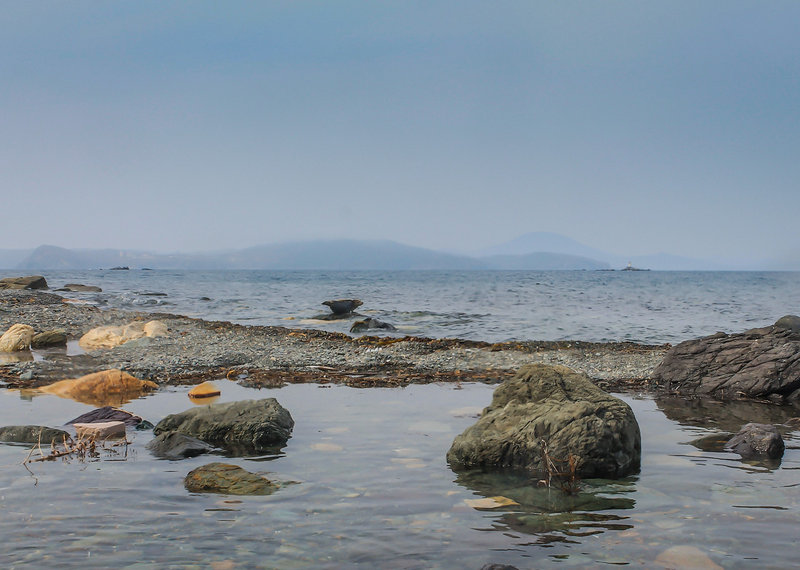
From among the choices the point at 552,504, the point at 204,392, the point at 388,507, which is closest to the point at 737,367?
the point at 552,504

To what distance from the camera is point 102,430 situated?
9.42 meters

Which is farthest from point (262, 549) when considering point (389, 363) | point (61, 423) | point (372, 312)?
point (372, 312)

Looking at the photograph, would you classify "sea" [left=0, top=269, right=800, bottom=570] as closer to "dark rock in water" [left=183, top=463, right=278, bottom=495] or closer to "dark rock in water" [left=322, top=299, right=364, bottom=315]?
"dark rock in water" [left=183, top=463, right=278, bottom=495]

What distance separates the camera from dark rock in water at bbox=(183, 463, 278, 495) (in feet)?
23.5

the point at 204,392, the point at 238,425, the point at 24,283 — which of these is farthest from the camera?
the point at 24,283

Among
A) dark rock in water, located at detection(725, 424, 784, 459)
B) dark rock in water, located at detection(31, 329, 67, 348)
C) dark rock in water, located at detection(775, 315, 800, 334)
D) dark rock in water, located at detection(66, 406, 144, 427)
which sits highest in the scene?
dark rock in water, located at detection(775, 315, 800, 334)

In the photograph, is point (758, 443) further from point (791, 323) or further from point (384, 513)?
point (791, 323)

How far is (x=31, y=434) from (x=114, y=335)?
13923 millimetres

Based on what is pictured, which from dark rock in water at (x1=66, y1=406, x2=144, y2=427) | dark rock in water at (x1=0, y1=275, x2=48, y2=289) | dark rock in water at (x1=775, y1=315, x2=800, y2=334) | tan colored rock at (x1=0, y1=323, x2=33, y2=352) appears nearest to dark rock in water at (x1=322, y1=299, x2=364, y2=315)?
tan colored rock at (x1=0, y1=323, x2=33, y2=352)

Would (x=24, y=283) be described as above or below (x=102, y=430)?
above

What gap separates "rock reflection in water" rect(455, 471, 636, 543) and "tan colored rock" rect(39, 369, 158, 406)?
27.2 ft

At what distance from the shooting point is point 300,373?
16.2 meters

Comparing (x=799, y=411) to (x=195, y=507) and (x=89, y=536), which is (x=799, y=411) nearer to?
(x=195, y=507)

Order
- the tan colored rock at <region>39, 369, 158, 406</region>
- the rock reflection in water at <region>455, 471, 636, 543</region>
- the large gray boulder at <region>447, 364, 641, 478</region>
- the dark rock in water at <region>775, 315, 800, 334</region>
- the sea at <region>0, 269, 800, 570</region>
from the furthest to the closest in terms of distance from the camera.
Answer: the dark rock in water at <region>775, 315, 800, 334</region>, the tan colored rock at <region>39, 369, 158, 406</region>, the large gray boulder at <region>447, 364, 641, 478</region>, the rock reflection in water at <region>455, 471, 636, 543</region>, the sea at <region>0, 269, 800, 570</region>
